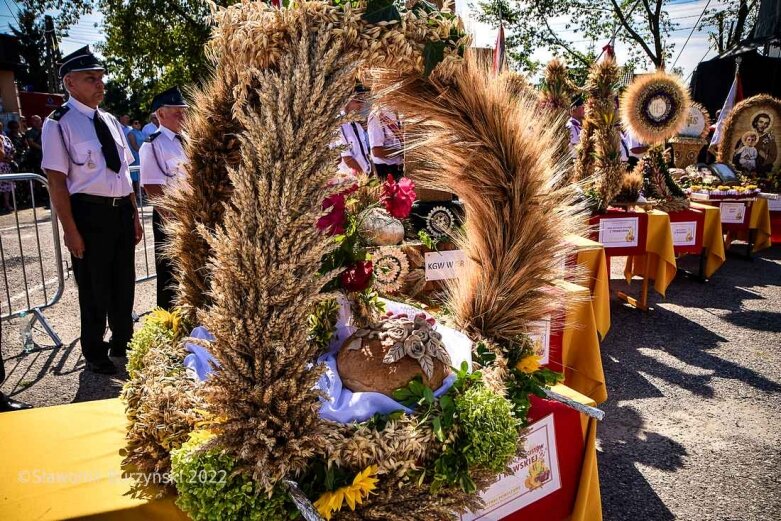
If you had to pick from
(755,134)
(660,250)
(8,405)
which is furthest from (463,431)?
Answer: (755,134)

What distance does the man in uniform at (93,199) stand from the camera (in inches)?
141

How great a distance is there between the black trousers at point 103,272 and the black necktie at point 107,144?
321mm

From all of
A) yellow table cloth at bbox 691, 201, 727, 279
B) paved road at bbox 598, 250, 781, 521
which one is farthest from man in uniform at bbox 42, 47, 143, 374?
yellow table cloth at bbox 691, 201, 727, 279

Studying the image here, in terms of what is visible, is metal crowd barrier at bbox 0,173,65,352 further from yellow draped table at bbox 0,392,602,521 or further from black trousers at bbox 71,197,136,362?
yellow draped table at bbox 0,392,602,521

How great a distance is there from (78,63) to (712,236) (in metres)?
7.11

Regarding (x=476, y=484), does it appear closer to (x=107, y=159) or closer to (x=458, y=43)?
(x=458, y=43)

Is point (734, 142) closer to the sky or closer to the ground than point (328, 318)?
closer to the sky

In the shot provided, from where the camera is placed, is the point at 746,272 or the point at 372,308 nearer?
the point at 372,308

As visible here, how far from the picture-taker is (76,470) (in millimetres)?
1593

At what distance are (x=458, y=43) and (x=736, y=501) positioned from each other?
2.83 m

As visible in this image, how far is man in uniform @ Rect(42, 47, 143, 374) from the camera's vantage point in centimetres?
359

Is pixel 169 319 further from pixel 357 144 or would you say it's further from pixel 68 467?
pixel 357 144

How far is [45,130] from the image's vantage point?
11.5 feet

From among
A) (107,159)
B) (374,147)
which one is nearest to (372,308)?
(107,159)
